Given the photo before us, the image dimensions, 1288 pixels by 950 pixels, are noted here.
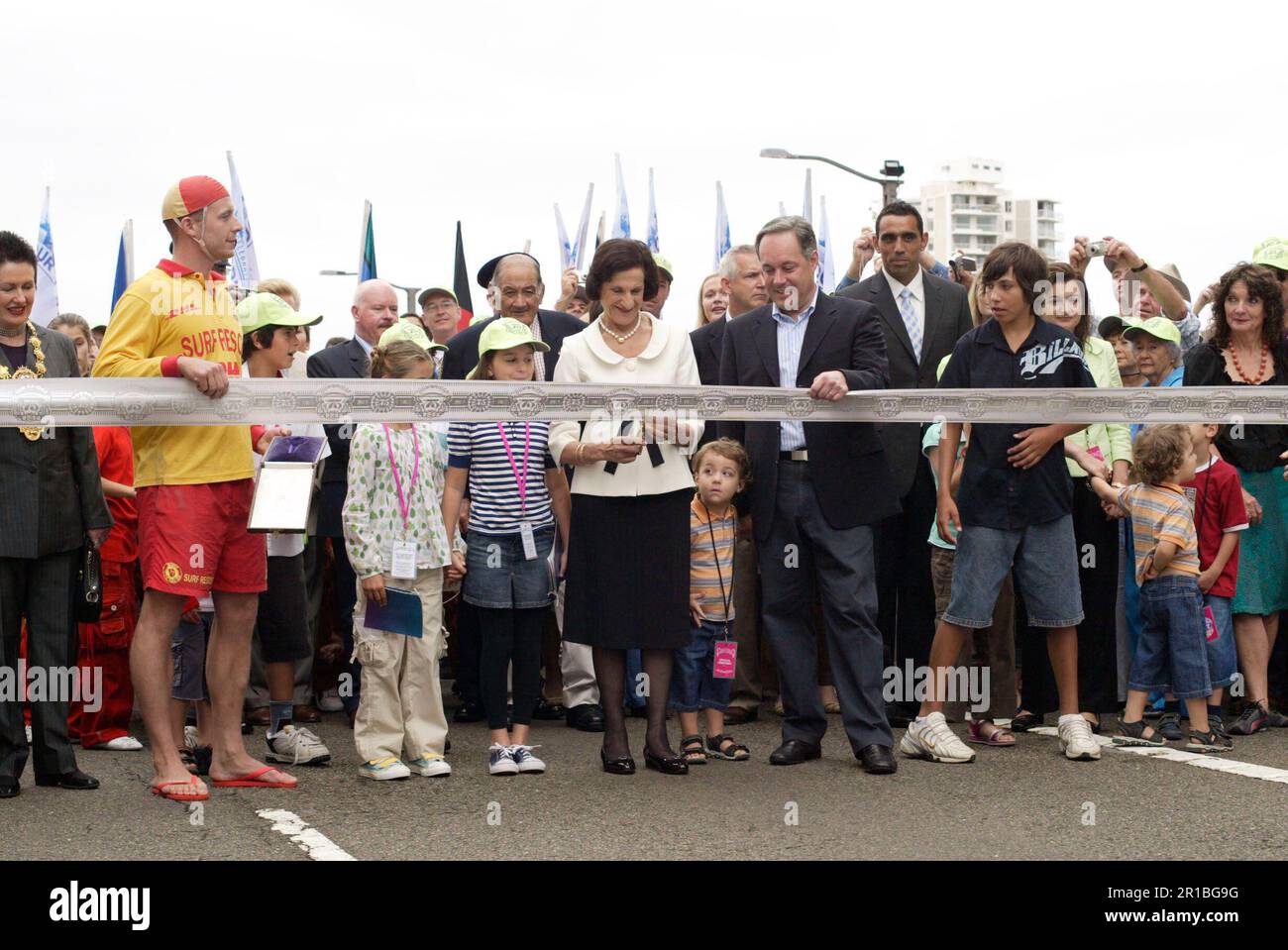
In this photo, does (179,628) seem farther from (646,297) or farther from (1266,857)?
(1266,857)

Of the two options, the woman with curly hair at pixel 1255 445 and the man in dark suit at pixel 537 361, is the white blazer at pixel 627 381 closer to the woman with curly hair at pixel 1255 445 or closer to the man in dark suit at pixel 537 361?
the man in dark suit at pixel 537 361

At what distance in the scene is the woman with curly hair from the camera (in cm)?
852

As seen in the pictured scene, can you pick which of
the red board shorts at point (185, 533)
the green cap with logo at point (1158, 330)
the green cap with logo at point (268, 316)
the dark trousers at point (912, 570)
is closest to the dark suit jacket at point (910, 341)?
the dark trousers at point (912, 570)

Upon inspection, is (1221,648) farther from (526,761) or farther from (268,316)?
(268,316)

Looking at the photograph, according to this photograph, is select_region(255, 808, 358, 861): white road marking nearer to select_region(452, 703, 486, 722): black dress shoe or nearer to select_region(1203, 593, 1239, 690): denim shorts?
select_region(452, 703, 486, 722): black dress shoe

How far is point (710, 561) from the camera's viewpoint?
7910mm

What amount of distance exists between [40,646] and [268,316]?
174 centimetres

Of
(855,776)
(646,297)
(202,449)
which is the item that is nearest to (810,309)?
(646,297)

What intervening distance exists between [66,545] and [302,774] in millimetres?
1435

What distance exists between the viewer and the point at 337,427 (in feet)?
29.4

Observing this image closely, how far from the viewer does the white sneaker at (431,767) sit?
7233 millimetres

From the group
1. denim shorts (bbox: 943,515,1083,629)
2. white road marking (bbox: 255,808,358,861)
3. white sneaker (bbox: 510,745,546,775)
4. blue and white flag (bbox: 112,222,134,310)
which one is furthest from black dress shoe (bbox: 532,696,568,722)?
blue and white flag (bbox: 112,222,134,310)

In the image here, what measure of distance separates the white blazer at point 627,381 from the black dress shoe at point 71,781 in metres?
2.43

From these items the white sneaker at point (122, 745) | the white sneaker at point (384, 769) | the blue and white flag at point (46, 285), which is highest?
the blue and white flag at point (46, 285)
